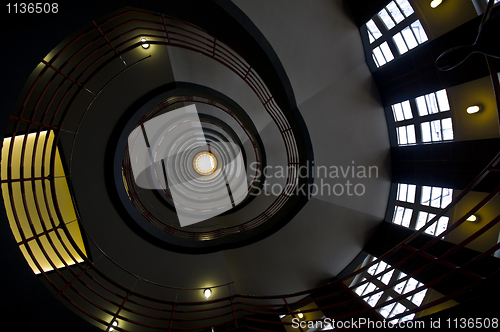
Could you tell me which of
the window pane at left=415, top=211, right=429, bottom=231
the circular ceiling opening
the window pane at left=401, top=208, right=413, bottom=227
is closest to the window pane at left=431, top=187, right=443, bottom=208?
the window pane at left=415, top=211, right=429, bottom=231

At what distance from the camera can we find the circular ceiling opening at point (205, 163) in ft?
62.4

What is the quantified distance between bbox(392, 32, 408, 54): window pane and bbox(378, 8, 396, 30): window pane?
307 mm

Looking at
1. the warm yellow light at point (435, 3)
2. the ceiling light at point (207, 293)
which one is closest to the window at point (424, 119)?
the warm yellow light at point (435, 3)

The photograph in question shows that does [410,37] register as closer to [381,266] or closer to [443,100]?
[443,100]

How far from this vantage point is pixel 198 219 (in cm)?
1141

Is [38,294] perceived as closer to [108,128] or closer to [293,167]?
[108,128]

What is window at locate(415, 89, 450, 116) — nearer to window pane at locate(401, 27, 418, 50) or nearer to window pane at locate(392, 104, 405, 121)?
window pane at locate(392, 104, 405, 121)

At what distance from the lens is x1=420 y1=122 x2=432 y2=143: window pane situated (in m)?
6.86

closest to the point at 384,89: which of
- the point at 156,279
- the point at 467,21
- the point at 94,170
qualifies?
the point at 467,21

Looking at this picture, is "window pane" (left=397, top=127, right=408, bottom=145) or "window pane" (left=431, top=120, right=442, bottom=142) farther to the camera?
"window pane" (left=397, top=127, right=408, bottom=145)

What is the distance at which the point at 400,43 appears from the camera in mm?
6566

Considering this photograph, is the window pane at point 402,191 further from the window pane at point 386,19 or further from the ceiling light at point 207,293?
the ceiling light at point 207,293

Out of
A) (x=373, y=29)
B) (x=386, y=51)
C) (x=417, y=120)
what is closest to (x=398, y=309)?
(x=417, y=120)

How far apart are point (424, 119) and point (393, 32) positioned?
2832 millimetres
